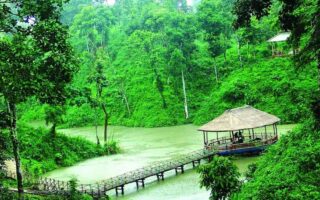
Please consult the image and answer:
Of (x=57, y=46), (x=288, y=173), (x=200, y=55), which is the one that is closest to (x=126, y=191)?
(x=288, y=173)

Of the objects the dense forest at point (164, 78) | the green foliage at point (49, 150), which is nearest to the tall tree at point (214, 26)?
the dense forest at point (164, 78)

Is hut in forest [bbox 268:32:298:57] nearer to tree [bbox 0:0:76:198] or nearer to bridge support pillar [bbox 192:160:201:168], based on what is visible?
bridge support pillar [bbox 192:160:201:168]

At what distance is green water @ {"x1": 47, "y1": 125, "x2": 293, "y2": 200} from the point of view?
82.3ft

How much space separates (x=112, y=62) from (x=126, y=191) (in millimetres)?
42187

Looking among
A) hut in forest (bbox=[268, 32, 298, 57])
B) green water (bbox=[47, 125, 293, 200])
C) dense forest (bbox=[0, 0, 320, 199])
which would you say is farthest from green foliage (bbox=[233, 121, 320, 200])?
hut in forest (bbox=[268, 32, 298, 57])

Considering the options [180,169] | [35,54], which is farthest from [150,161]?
[35,54]

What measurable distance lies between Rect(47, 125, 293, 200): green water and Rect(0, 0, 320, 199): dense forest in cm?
205

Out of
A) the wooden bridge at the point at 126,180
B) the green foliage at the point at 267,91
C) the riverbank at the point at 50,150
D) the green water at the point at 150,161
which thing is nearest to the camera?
the wooden bridge at the point at 126,180

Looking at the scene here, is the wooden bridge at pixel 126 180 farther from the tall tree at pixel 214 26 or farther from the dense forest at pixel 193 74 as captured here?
the tall tree at pixel 214 26

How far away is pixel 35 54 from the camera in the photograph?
35.6ft

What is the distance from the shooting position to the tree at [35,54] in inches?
402

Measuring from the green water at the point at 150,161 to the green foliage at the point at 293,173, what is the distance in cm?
603

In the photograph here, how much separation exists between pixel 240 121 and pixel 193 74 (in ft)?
86.3

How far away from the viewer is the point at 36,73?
10.7 meters
